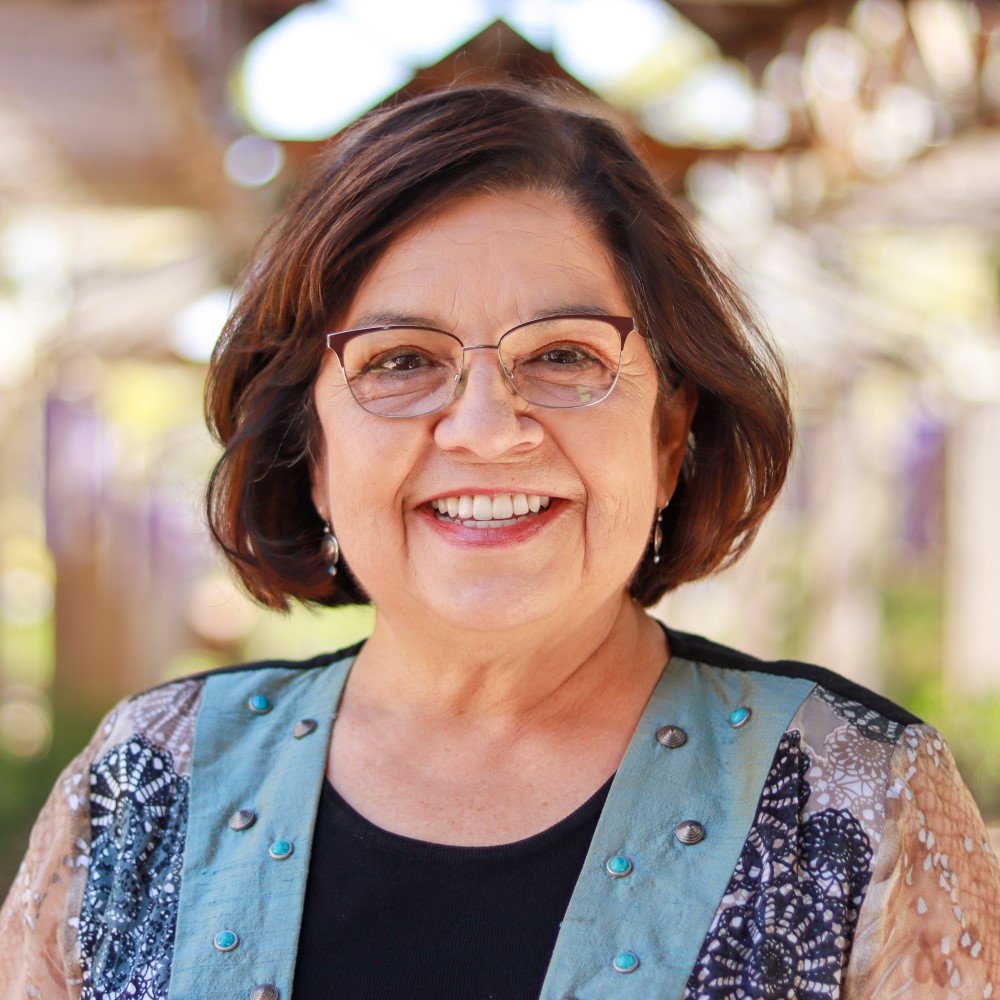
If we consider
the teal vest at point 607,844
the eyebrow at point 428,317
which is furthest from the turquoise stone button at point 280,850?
the eyebrow at point 428,317

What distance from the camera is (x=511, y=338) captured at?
169 cm

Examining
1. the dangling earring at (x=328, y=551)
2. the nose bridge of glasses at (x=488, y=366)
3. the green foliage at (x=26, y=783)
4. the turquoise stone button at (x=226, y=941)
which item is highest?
the nose bridge of glasses at (x=488, y=366)

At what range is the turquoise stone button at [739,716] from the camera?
177 cm

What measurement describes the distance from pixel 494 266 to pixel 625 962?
0.89 m

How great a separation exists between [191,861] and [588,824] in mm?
551

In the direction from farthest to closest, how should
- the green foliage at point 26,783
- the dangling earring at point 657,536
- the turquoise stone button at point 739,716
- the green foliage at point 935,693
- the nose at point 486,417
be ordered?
the green foliage at point 935,693
the green foliage at point 26,783
the dangling earring at point 657,536
the turquoise stone button at point 739,716
the nose at point 486,417

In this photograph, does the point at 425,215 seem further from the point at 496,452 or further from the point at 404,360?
the point at 496,452

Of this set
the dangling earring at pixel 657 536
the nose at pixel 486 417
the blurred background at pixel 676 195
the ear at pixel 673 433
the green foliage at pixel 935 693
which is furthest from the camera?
the green foliage at pixel 935 693

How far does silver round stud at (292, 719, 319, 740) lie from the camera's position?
1.95m

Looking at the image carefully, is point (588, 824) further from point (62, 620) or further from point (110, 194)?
point (110, 194)

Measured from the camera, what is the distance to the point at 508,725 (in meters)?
1.88

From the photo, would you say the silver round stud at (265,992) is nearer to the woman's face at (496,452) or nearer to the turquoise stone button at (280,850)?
the turquoise stone button at (280,850)

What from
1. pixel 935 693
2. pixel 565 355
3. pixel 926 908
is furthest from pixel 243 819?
pixel 935 693

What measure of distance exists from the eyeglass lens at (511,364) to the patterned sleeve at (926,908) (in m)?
0.64
